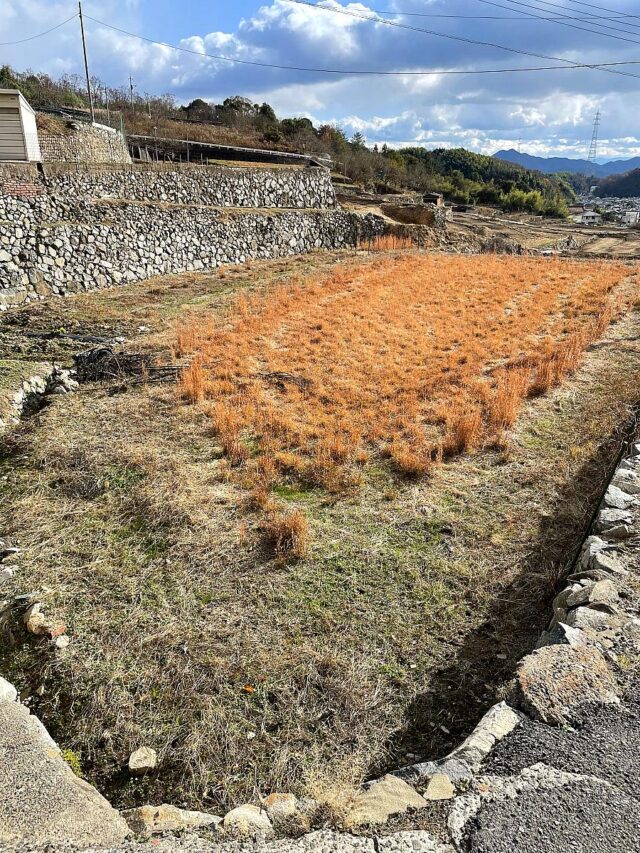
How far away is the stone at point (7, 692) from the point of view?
3707 mm

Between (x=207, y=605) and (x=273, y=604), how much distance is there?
58cm

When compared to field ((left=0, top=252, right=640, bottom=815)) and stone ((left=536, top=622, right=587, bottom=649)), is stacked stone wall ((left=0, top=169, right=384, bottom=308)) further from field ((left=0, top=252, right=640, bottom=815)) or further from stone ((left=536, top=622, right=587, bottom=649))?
stone ((left=536, top=622, right=587, bottom=649))

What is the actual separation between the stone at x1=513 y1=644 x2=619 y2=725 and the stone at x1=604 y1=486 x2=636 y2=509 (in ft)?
7.47

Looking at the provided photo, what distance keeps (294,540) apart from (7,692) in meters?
2.59

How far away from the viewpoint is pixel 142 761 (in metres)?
3.41

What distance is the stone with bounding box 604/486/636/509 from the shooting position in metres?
5.32

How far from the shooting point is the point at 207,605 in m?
4.63

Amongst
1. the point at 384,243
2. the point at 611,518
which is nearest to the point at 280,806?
the point at 611,518

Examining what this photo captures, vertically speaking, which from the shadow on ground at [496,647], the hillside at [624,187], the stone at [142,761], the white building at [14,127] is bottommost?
the stone at [142,761]

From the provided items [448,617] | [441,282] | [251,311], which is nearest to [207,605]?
[448,617]

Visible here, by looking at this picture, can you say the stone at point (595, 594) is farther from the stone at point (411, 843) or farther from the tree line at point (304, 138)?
the tree line at point (304, 138)

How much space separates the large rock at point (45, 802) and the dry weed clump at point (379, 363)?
3526mm

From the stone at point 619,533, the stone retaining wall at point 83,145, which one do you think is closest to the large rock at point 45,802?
the stone at point 619,533

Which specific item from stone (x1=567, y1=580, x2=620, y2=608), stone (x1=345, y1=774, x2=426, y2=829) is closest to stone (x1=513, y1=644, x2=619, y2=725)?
stone (x1=567, y1=580, x2=620, y2=608)
